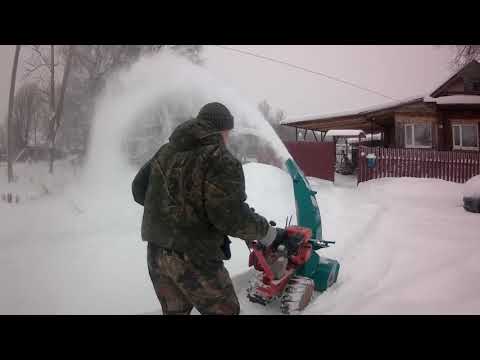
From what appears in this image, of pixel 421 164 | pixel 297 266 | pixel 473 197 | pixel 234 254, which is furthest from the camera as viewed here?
pixel 421 164

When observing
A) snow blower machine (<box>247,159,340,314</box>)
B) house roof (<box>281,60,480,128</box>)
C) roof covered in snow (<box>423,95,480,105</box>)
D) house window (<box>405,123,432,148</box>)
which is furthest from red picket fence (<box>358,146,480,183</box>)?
snow blower machine (<box>247,159,340,314</box>)

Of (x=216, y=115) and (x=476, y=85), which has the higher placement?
(x=476, y=85)

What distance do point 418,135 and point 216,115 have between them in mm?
10647

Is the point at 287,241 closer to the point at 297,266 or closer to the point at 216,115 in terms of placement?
the point at 297,266

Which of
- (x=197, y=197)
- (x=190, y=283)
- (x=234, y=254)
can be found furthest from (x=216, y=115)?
(x=234, y=254)

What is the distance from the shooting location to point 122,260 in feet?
8.28

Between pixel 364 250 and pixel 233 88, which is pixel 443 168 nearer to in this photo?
pixel 364 250

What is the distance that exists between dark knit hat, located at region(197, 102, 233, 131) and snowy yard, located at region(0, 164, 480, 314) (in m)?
1.28

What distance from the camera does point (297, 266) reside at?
1.99 m

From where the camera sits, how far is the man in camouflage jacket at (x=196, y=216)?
4.07 feet

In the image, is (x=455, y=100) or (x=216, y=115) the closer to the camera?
(x=216, y=115)

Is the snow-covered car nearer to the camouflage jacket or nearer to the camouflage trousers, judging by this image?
the camouflage jacket

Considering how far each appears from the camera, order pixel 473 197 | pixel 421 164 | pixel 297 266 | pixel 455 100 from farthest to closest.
Result: pixel 455 100 → pixel 421 164 → pixel 473 197 → pixel 297 266
